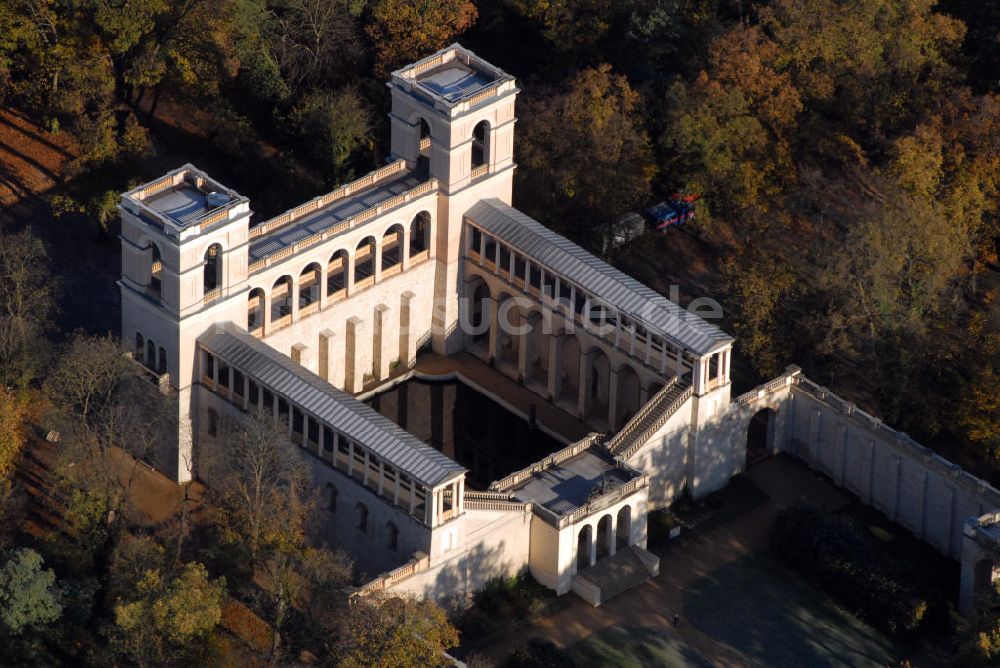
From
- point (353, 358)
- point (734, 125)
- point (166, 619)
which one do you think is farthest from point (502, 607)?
point (734, 125)

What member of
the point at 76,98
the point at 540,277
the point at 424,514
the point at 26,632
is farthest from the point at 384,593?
the point at 76,98

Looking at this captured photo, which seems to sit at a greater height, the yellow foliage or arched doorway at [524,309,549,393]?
the yellow foliage

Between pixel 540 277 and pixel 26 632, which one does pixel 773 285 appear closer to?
pixel 540 277

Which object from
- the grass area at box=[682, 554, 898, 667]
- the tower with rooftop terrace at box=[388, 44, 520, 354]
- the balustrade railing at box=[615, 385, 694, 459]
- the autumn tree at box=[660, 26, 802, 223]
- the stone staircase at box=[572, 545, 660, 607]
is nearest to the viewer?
the grass area at box=[682, 554, 898, 667]

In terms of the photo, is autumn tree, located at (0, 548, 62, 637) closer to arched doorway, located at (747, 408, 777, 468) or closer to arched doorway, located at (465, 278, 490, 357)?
arched doorway, located at (465, 278, 490, 357)

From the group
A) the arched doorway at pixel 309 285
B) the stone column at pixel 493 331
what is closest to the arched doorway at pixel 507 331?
the stone column at pixel 493 331

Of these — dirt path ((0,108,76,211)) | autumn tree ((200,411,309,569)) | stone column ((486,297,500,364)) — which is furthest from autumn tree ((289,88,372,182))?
autumn tree ((200,411,309,569))

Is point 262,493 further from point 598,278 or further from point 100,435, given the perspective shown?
point 598,278
